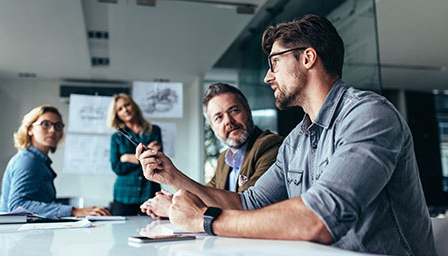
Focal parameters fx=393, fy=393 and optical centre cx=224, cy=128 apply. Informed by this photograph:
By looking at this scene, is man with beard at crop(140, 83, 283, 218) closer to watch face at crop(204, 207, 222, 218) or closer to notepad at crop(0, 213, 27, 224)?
notepad at crop(0, 213, 27, 224)

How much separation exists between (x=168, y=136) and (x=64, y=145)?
0.83 meters

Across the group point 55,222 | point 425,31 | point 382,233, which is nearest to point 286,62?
point 382,233

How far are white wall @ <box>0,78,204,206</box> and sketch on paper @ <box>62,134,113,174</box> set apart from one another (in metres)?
0.04

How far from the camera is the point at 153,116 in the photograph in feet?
11.0

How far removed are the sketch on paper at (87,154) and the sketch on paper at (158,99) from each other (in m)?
0.41

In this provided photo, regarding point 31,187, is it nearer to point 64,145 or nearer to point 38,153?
point 38,153

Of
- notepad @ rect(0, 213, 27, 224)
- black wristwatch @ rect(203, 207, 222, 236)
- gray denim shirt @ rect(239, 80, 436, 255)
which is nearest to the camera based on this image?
gray denim shirt @ rect(239, 80, 436, 255)

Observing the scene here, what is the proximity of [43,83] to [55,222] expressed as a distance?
6.70 ft

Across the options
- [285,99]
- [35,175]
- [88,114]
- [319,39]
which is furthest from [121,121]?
[319,39]

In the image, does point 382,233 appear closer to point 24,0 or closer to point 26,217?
point 26,217

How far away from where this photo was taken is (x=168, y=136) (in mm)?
3332

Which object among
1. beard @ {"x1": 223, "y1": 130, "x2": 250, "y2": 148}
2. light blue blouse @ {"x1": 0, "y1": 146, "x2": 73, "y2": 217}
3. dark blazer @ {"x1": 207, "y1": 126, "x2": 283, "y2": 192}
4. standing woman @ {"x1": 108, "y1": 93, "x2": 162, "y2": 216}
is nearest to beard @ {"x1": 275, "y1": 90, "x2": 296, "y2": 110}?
dark blazer @ {"x1": 207, "y1": 126, "x2": 283, "y2": 192}

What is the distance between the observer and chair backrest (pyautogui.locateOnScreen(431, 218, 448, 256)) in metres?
1.03

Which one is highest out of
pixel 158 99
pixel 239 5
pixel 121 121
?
pixel 239 5
